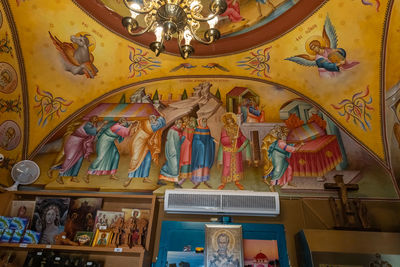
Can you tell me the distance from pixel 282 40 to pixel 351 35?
3.62 feet

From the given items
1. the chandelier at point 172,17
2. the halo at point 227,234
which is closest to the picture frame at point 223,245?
the halo at point 227,234

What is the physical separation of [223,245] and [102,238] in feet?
6.11

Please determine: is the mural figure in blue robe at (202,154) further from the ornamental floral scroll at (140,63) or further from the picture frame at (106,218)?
the ornamental floral scroll at (140,63)

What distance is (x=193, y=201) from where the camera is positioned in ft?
15.5

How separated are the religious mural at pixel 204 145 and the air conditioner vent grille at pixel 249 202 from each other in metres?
0.28

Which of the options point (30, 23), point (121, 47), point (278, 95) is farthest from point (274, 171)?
point (30, 23)

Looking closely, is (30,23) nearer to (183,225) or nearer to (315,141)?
(183,225)

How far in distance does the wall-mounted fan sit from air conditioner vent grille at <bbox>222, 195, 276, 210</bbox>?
11.3ft

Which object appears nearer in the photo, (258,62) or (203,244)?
(203,244)

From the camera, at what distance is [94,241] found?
4391 millimetres

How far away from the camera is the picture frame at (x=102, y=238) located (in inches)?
172

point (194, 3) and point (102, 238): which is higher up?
point (194, 3)

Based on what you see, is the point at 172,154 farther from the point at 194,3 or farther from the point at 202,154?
the point at 194,3

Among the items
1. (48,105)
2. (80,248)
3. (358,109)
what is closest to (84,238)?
(80,248)
